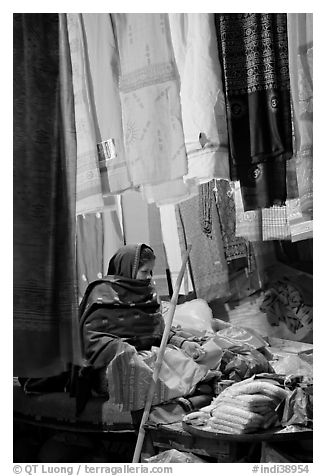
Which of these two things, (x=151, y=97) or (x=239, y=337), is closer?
(x=151, y=97)

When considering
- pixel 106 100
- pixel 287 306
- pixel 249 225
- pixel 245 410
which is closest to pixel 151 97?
pixel 106 100

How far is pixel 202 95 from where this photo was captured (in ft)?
6.62

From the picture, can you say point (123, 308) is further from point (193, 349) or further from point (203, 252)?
point (203, 252)

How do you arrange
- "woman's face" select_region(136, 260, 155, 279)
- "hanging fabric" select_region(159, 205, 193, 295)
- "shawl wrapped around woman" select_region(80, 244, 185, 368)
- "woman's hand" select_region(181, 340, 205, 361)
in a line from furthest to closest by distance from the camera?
1. "hanging fabric" select_region(159, 205, 193, 295)
2. "woman's face" select_region(136, 260, 155, 279)
3. "woman's hand" select_region(181, 340, 205, 361)
4. "shawl wrapped around woman" select_region(80, 244, 185, 368)

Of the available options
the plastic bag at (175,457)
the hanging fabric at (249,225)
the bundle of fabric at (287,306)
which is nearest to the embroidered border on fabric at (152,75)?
the plastic bag at (175,457)

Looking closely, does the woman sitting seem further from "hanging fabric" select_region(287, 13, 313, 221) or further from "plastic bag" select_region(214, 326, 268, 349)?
"hanging fabric" select_region(287, 13, 313, 221)

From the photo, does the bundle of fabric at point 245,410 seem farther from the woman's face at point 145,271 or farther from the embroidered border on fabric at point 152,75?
the embroidered border on fabric at point 152,75

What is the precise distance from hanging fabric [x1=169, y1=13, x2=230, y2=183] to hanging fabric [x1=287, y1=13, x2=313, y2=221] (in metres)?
0.24

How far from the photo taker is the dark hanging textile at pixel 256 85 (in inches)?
79.6

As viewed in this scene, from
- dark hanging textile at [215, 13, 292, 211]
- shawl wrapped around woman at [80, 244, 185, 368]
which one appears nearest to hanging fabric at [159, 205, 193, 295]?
shawl wrapped around woman at [80, 244, 185, 368]

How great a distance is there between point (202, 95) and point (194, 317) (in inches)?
84.9

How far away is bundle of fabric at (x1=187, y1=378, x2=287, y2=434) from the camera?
2326 millimetres

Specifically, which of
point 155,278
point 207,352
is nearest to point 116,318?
point 207,352
